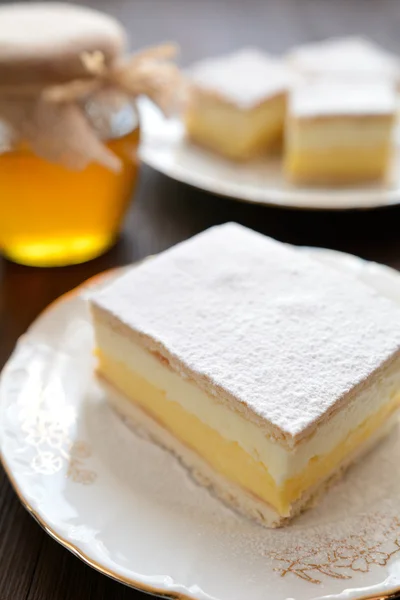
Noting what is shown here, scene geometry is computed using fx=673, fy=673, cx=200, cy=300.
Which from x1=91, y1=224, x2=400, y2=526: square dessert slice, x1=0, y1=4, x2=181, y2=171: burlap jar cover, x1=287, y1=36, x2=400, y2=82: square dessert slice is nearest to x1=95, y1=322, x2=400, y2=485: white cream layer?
x1=91, y1=224, x2=400, y2=526: square dessert slice

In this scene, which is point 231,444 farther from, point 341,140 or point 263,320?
point 341,140

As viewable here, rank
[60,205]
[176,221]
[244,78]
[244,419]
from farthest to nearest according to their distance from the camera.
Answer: [244,78] < [176,221] < [60,205] < [244,419]

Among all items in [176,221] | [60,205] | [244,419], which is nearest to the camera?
[244,419]

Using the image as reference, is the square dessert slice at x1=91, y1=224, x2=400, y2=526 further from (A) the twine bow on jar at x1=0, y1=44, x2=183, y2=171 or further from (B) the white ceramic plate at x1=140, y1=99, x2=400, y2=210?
(B) the white ceramic plate at x1=140, y1=99, x2=400, y2=210

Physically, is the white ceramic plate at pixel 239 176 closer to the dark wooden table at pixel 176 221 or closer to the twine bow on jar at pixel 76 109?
the dark wooden table at pixel 176 221

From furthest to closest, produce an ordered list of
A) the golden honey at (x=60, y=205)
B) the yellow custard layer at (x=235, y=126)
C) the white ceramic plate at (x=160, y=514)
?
the yellow custard layer at (x=235, y=126) → the golden honey at (x=60, y=205) → the white ceramic plate at (x=160, y=514)

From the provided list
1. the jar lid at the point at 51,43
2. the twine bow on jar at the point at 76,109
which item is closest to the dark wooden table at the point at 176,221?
the twine bow on jar at the point at 76,109

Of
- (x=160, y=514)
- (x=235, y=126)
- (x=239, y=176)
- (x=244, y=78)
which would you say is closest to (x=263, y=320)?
(x=160, y=514)

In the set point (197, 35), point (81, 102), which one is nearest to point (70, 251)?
point (81, 102)
